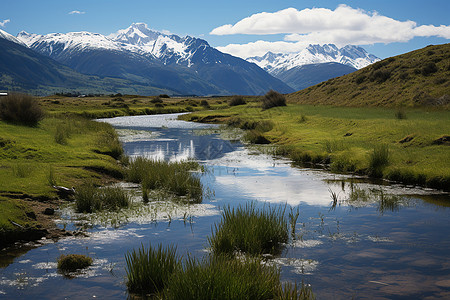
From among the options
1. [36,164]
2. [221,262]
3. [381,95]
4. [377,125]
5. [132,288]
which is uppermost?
[381,95]

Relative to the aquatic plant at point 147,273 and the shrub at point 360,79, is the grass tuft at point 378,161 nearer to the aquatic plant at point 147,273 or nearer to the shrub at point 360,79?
the aquatic plant at point 147,273

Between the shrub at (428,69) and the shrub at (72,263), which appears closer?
the shrub at (72,263)

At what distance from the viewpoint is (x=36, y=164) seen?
2289cm

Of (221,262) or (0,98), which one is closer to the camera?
(221,262)

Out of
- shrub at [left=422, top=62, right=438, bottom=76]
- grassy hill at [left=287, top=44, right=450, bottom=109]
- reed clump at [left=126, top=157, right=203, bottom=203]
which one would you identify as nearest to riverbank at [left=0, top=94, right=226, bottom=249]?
reed clump at [left=126, top=157, right=203, bottom=203]

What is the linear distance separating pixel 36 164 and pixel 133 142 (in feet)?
80.4

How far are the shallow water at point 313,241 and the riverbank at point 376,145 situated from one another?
189 cm

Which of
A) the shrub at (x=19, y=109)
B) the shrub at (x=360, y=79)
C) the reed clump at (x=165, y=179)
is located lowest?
the reed clump at (x=165, y=179)

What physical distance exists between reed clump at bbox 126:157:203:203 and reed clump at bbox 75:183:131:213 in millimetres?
1980

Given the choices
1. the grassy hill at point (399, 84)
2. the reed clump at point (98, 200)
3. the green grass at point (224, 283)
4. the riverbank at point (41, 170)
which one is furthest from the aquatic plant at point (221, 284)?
the grassy hill at point (399, 84)

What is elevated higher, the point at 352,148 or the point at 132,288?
the point at 352,148

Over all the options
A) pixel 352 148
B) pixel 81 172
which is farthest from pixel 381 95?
pixel 81 172

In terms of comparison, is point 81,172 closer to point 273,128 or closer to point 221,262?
point 221,262

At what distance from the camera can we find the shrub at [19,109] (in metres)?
32.6
